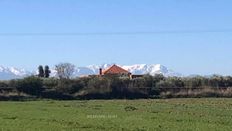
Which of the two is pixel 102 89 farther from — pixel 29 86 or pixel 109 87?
pixel 29 86

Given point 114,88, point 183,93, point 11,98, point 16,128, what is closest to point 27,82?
point 11,98

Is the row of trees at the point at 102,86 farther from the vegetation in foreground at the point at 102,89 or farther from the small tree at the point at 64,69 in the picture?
the small tree at the point at 64,69

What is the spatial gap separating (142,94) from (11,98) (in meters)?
21.4

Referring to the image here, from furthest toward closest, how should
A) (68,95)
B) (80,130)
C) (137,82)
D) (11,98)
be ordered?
1. (137,82)
2. (68,95)
3. (11,98)
4. (80,130)

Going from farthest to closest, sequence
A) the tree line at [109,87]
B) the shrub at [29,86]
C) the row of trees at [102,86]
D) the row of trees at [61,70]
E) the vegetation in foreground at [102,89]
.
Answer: the row of trees at [61,70] → the shrub at [29,86] → the row of trees at [102,86] → the tree line at [109,87] → the vegetation in foreground at [102,89]

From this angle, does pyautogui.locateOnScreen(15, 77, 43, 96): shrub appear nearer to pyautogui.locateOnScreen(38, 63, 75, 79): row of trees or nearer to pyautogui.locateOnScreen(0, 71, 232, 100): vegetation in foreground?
pyautogui.locateOnScreen(0, 71, 232, 100): vegetation in foreground

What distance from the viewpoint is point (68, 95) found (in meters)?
87.9

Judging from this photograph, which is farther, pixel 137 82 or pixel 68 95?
pixel 137 82

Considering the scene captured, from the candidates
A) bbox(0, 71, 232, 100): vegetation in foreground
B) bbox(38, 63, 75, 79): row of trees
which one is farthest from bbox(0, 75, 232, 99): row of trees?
bbox(38, 63, 75, 79): row of trees

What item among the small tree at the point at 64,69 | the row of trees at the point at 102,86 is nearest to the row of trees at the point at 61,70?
the small tree at the point at 64,69

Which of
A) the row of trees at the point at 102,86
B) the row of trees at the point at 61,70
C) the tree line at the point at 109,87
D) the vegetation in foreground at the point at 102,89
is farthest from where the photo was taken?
the row of trees at the point at 61,70

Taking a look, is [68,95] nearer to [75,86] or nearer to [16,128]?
[75,86]

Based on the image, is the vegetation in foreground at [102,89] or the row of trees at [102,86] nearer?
the vegetation in foreground at [102,89]

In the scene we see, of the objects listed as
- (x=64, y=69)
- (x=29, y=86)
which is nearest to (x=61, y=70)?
(x=64, y=69)
